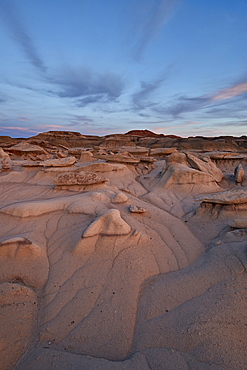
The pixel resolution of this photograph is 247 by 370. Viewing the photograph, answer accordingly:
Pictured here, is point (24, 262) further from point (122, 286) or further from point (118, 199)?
point (118, 199)

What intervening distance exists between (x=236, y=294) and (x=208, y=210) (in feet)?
9.90

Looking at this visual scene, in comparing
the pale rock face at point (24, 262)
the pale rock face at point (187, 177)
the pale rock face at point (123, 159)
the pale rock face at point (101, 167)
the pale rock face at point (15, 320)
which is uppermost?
the pale rock face at point (123, 159)

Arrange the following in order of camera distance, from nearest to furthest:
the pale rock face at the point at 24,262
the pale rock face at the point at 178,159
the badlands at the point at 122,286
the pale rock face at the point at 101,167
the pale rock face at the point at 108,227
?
the badlands at the point at 122,286
the pale rock face at the point at 24,262
the pale rock face at the point at 108,227
the pale rock face at the point at 101,167
the pale rock face at the point at 178,159

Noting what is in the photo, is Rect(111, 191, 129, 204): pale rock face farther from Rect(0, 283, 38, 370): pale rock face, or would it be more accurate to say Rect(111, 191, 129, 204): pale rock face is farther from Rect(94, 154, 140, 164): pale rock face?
Rect(94, 154, 140, 164): pale rock face

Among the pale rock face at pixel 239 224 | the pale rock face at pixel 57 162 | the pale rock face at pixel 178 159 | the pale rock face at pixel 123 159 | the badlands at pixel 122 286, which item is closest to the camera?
the badlands at pixel 122 286

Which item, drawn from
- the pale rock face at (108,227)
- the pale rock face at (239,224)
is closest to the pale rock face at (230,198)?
the pale rock face at (239,224)

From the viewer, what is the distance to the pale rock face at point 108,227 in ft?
13.4

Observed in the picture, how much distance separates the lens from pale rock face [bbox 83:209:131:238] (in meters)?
4.08

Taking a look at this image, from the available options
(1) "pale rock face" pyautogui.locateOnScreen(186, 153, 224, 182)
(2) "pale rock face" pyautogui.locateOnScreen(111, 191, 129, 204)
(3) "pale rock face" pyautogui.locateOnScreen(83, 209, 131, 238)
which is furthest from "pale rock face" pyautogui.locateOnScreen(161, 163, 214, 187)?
(3) "pale rock face" pyautogui.locateOnScreen(83, 209, 131, 238)

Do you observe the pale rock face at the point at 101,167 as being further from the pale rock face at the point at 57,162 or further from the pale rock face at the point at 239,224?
the pale rock face at the point at 239,224

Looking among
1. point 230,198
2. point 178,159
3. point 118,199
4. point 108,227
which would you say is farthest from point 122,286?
point 178,159

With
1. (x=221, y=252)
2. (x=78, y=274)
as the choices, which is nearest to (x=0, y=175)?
(x=78, y=274)

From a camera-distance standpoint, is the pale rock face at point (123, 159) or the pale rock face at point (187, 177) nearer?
the pale rock face at point (187, 177)

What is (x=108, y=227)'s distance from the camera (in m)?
4.16
